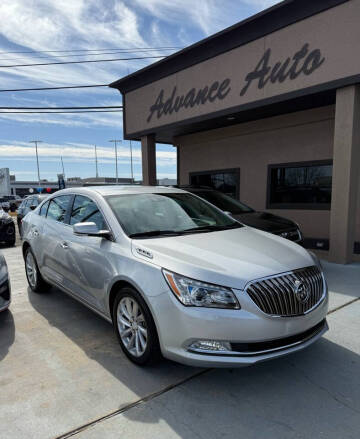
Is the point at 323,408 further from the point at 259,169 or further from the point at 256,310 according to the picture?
the point at 259,169

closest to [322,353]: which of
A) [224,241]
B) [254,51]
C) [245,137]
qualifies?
[224,241]

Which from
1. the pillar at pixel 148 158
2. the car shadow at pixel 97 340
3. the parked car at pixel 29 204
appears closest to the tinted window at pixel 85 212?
the car shadow at pixel 97 340

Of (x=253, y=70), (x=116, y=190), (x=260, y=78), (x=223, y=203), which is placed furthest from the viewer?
(x=253, y=70)

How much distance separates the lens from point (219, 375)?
109 inches

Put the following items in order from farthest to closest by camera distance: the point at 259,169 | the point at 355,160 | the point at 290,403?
the point at 259,169 < the point at 355,160 < the point at 290,403

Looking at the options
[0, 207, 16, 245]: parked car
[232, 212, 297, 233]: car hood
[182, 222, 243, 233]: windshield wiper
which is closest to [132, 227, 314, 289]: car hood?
[182, 222, 243, 233]: windshield wiper

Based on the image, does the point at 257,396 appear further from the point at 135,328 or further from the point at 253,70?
the point at 253,70

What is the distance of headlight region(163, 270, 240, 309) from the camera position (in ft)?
7.88

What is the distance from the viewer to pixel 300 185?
27.7ft

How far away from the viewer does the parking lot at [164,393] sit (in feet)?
7.22

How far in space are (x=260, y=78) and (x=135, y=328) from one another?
6293 mm

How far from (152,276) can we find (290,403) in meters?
1.39

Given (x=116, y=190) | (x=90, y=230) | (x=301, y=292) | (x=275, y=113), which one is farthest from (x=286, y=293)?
(x=275, y=113)

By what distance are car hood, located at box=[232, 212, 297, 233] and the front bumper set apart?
325cm
